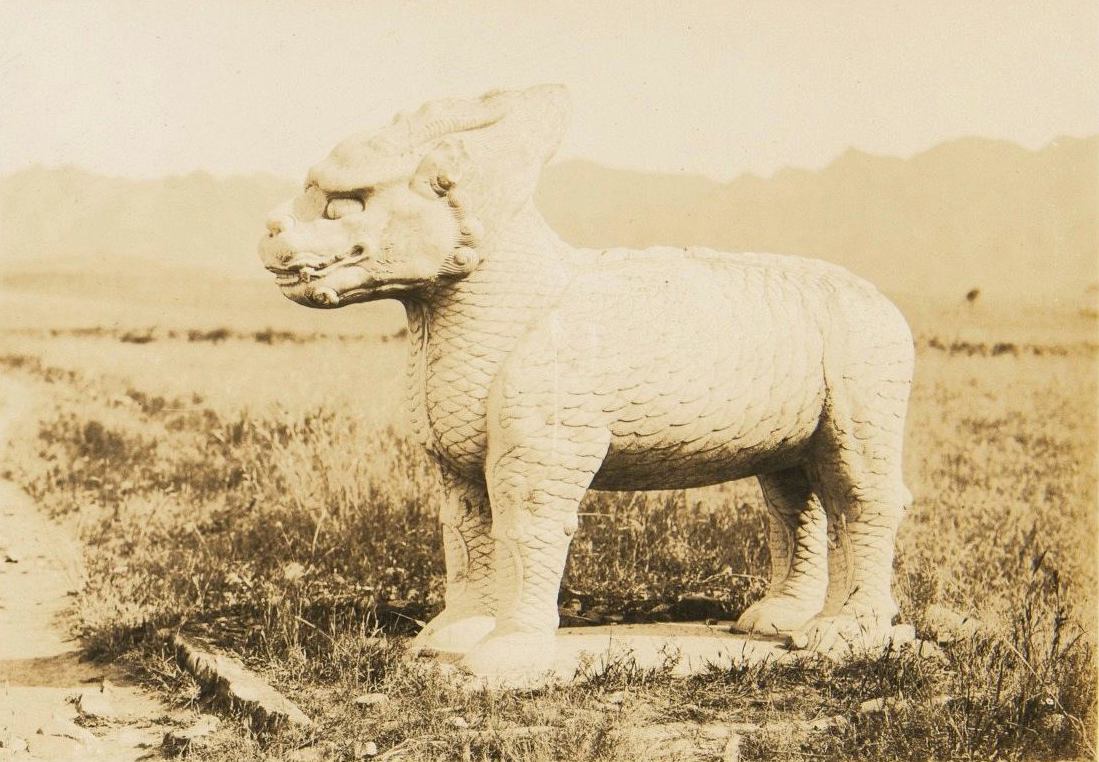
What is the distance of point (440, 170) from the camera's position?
13.4ft

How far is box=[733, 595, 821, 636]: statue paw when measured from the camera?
497cm

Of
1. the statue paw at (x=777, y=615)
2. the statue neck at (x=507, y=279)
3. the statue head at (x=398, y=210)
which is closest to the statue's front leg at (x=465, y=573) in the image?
the statue neck at (x=507, y=279)

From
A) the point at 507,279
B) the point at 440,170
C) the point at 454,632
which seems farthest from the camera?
the point at 454,632

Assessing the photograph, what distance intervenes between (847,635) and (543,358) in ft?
5.35

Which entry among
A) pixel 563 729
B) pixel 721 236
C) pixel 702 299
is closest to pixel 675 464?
pixel 702 299

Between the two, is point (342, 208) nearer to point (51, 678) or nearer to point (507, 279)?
point (507, 279)

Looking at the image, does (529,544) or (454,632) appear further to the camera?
(454,632)

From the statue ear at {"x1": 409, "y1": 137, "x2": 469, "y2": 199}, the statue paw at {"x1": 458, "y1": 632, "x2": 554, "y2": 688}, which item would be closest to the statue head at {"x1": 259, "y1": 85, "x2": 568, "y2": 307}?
the statue ear at {"x1": 409, "y1": 137, "x2": 469, "y2": 199}

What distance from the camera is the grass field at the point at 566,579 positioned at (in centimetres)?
388

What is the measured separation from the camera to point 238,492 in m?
7.99

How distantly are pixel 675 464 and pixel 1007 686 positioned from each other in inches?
53.4

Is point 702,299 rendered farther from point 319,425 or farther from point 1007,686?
point 319,425

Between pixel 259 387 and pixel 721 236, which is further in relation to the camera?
pixel 721 236

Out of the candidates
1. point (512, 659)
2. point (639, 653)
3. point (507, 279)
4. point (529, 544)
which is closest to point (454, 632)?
point (512, 659)
